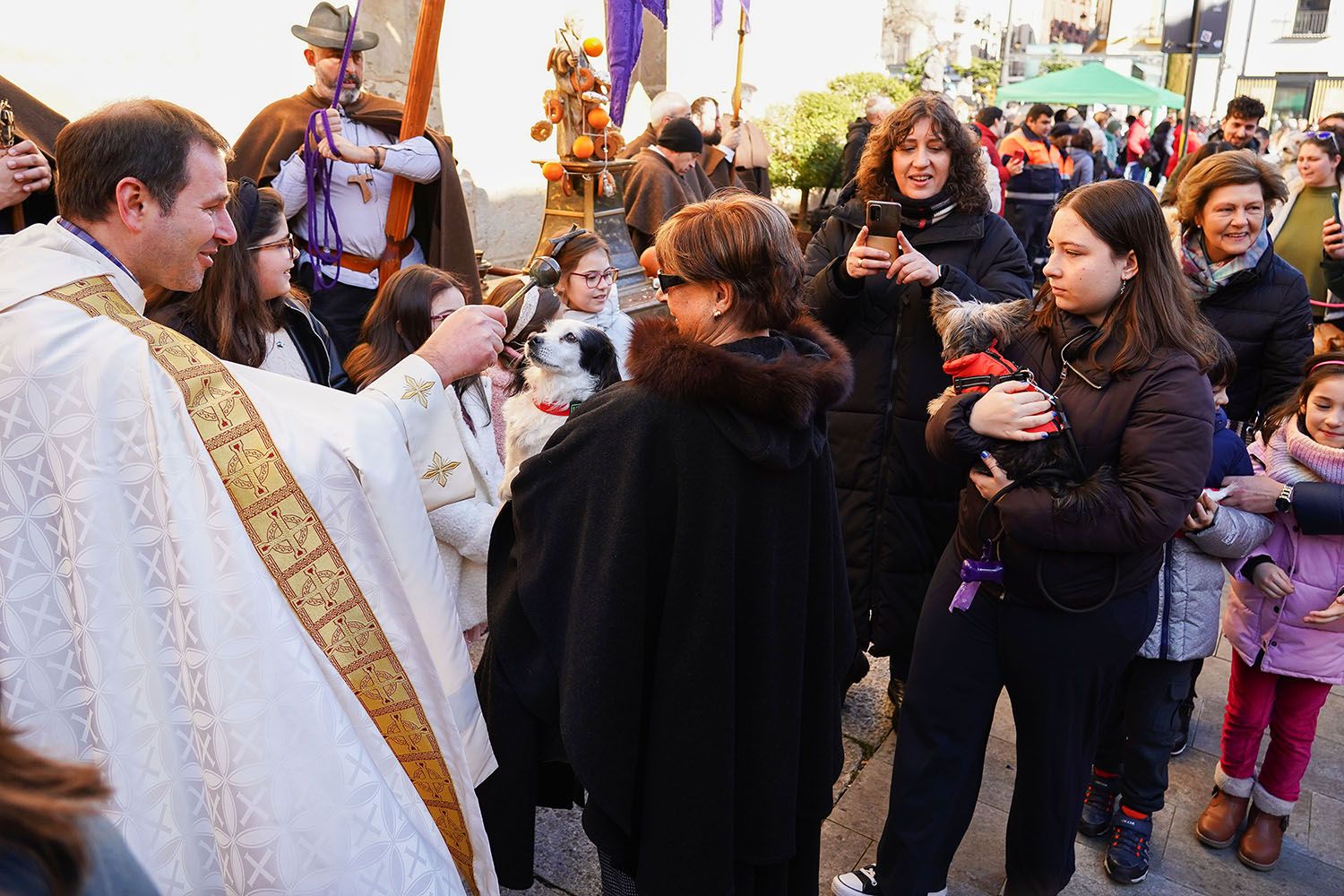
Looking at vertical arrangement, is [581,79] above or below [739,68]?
below

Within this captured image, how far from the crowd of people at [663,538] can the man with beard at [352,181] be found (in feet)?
3.95

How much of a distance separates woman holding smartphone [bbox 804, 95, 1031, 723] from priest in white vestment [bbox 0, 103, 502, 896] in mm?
1952

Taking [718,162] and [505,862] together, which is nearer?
[505,862]

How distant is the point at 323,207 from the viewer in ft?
15.5

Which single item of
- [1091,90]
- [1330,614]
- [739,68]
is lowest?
[1330,614]

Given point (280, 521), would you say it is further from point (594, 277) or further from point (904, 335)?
point (594, 277)

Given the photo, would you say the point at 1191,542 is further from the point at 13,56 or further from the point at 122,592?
the point at 13,56

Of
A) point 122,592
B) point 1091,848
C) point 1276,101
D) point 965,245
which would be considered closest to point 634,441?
point 122,592

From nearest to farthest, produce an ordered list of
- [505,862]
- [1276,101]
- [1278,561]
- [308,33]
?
[505,862], [1278,561], [308,33], [1276,101]

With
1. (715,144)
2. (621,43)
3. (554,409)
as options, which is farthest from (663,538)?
(715,144)

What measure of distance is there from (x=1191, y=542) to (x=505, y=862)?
2.08m

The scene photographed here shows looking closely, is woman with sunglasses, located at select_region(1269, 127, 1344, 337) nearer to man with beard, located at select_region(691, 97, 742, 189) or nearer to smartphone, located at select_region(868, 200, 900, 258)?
smartphone, located at select_region(868, 200, 900, 258)

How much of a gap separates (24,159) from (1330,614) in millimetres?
4159

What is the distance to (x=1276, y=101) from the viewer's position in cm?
4197
